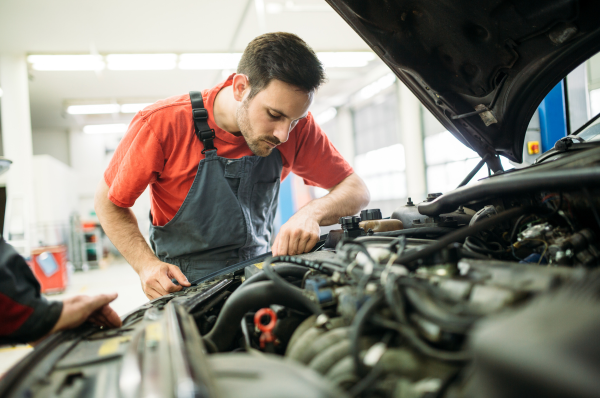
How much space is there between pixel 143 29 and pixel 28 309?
5.62m

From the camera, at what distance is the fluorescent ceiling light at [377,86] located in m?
7.16

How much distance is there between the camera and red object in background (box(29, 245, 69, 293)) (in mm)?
4965

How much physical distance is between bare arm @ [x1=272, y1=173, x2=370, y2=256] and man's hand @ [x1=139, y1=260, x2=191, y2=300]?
33 centimetres

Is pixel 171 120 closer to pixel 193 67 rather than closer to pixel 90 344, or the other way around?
pixel 90 344

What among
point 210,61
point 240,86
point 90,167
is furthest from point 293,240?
point 90,167

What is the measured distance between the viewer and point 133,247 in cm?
145

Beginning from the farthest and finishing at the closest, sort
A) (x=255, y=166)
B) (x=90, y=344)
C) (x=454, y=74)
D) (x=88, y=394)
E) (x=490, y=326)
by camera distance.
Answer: (x=255, y=166)
(x=454, y=74)
(x=90, y=344)
(x=88, y=394)
(x=490, y=326)

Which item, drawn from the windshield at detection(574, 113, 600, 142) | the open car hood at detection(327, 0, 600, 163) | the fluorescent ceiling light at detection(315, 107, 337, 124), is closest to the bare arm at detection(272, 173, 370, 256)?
the open car hood at detection(327, 0, 600, 163)

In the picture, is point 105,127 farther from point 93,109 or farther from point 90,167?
point 90,167

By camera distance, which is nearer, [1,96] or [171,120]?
[171,120]

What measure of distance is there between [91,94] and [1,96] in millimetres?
2204

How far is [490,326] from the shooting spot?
33 centimetres

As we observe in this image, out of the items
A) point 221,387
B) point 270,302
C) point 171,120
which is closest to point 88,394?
point 221,387

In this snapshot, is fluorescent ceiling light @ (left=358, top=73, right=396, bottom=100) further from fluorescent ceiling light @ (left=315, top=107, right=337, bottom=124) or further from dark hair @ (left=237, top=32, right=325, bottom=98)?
dark hair @ (left=237, top=32, right=325, bottom=98)
